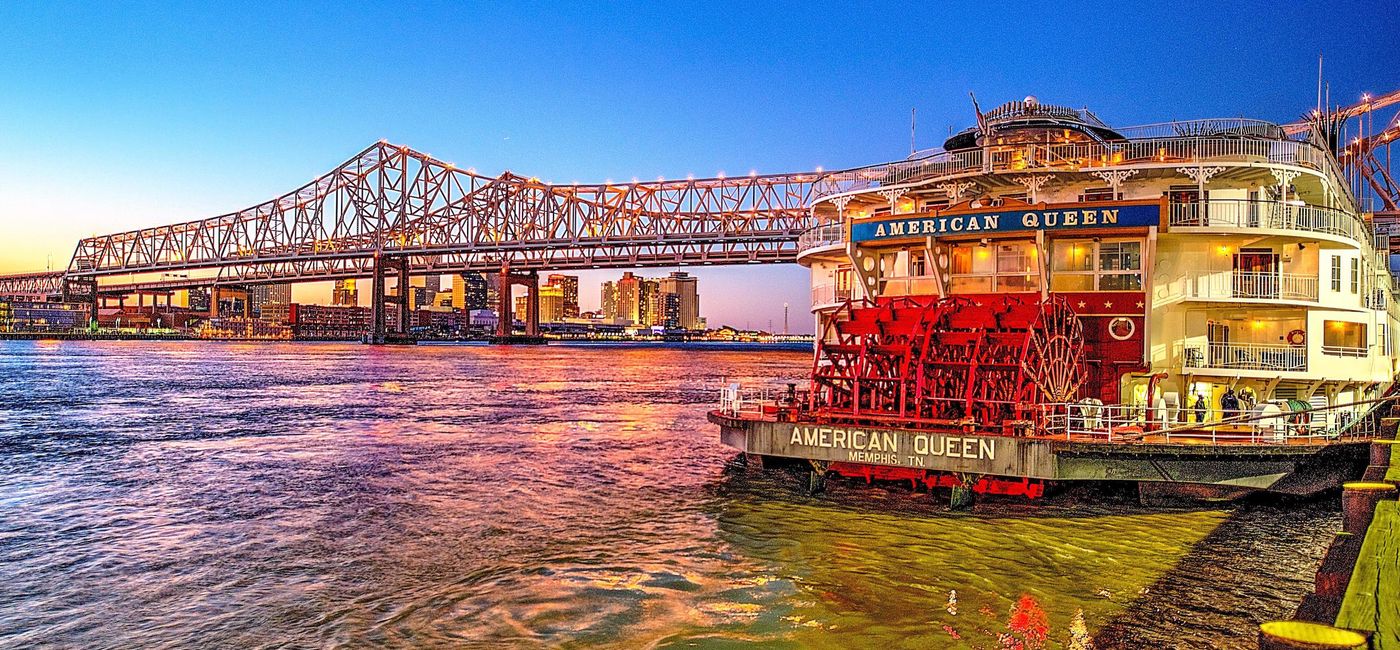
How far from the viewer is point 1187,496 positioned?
13734 millimetres

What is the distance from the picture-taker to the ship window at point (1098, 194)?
1925 cm

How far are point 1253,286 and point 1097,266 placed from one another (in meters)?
2.78

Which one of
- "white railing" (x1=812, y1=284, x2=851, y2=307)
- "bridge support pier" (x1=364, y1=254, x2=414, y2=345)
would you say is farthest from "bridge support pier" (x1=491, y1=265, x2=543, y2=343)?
"white railing" (x1=812, y1=284, x2=851, y2=307)

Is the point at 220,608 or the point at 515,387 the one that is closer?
the point at 220,608

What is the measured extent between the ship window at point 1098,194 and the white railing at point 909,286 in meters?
3.37

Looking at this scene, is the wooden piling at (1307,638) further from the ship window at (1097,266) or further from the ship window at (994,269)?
the ship window at (994,269)

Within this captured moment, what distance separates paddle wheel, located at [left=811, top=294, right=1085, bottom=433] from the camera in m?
16.2

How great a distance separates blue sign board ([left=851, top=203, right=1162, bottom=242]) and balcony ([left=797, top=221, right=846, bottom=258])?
2.23 meters

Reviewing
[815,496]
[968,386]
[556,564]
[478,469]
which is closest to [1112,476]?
[968,386]

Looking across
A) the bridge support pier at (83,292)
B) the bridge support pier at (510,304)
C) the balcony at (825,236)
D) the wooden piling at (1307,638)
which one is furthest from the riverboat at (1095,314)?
the bridge support pier at (83,292)

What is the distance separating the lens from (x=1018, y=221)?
1720 centimetres

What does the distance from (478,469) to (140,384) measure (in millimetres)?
38124

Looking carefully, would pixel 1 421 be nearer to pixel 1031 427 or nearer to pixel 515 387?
pixel 515 387

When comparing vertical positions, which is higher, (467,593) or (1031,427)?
(1031,427)
